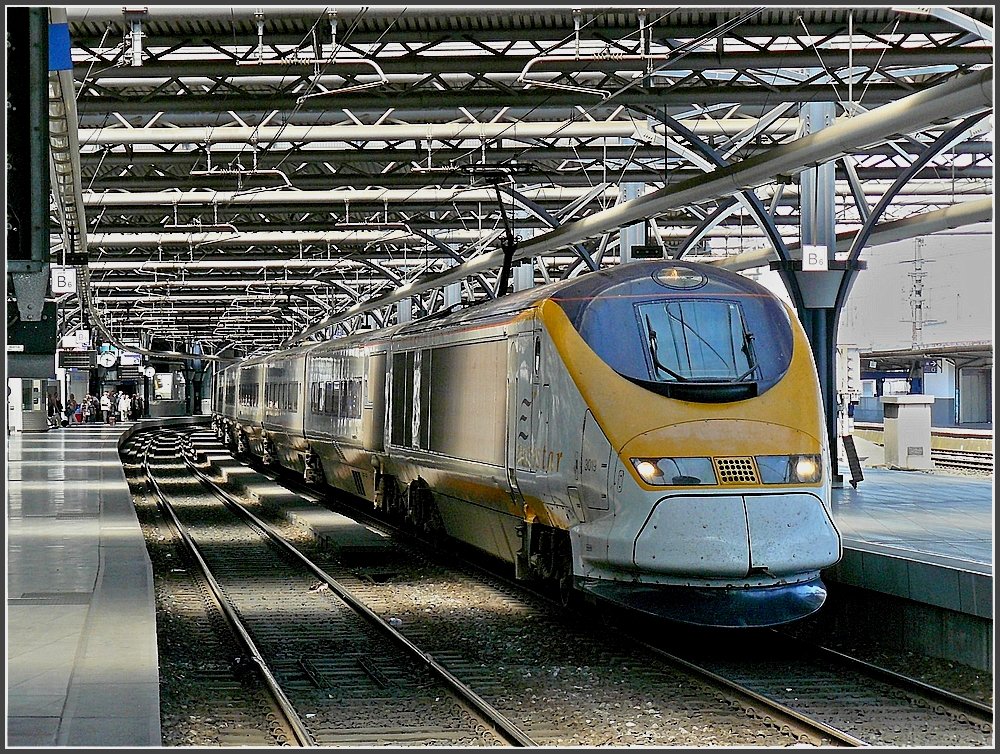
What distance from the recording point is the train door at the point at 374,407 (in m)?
21.4

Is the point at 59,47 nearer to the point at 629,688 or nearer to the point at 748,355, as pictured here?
the point at 748,355

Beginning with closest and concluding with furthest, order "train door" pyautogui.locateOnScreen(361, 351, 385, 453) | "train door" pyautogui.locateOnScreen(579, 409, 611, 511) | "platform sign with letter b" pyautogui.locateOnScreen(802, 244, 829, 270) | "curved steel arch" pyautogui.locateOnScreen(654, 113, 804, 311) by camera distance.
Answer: "train door" pyautogui.locateOnScreen(579, 409, 611, 511) < "platform sign with letter b" pyautogui.locateOnScreen(802, 244, 829, 270) < "curved steel arch" pyautogui.locateOnScreen(654, 113, 804, 311) < "train door" pyautogui.locateOnScreen(361, 351, 385, 453)

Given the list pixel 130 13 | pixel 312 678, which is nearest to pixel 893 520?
pixel 312 678

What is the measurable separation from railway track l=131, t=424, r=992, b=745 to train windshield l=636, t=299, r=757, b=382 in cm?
250

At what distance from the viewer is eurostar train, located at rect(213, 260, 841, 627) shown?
1109cm

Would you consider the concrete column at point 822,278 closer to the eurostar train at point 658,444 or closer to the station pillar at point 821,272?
the station pillar at point 821,272

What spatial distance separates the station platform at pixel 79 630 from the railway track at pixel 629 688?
5.53ft

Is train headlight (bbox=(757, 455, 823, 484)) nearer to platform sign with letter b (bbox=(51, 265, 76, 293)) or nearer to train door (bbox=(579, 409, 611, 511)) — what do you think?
train door (bbox=(579, 409, 611, 511))

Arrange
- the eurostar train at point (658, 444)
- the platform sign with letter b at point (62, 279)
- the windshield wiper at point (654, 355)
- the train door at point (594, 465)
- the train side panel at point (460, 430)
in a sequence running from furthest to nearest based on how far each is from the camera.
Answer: the platform sign with letter b at point (62, 279), the train side panel at point (460, 430), the windshield wiper at point (654, 355), the train door at point (594, 465), the eurostar train at point (658, 444)

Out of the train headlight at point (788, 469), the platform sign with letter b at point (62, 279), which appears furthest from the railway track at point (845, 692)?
the platform sign with letter b at point (62, 279)

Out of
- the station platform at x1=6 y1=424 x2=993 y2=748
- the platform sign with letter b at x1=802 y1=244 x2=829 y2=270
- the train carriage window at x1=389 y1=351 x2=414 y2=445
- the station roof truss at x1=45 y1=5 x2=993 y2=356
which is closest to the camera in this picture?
the station platform at x1=6 y1=424 x2=993 y2=748

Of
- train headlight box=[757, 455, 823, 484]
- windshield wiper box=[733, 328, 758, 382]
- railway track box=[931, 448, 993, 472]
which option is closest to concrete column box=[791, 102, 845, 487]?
windshield wiper box=[733, 328, 758, 382]

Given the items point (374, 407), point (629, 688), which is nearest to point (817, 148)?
point (629, 688)

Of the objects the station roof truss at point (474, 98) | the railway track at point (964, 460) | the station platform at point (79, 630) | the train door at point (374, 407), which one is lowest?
Answer: the station platform at point (79, 630)
